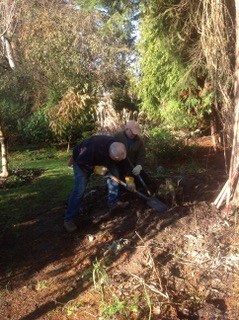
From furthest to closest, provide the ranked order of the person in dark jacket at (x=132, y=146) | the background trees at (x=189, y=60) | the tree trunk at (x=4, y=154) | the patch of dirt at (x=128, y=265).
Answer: the tree trunk at (x=4, y=154), the person in dark jacket at (x=132, y=146), the background trees at (x=189, y=60), the patch of dirt at (x=128, y=265)

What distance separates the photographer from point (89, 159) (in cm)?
454

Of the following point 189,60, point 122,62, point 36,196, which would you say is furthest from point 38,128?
point 189,60

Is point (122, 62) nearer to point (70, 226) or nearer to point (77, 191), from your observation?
point (77, 191)

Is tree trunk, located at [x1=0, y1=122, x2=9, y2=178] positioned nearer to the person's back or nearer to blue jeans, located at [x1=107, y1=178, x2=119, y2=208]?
the person's back

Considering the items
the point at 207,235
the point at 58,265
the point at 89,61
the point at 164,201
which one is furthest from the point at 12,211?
the point at 89,61

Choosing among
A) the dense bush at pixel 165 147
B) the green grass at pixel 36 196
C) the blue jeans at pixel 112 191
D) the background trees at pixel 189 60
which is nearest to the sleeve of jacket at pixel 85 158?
the blue jeans at pixel 112 191

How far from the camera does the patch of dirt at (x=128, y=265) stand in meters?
3.23

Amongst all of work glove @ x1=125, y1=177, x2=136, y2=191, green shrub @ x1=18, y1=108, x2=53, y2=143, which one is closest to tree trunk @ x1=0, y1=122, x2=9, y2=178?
work glove @ x1=125, y1=177, x2=136, y2=191

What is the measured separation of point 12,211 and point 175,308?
3500mm

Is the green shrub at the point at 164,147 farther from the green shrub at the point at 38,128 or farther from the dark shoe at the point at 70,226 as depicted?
the green shrub at the point at 38,128

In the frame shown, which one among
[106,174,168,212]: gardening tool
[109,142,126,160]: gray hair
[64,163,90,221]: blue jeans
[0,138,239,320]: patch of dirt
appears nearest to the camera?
[0,138,239,320]: patch of dirt

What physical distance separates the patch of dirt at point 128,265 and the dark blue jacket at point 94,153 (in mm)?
894

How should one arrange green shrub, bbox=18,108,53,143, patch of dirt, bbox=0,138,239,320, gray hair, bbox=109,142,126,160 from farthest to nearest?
1. green shrub, bbox=18,108,53,143
2. gray hair, bbox=109,142,126,160
3. patch of dirt, bbox=0,138,239,320

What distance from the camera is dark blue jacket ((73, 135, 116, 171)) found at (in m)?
4.53
